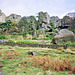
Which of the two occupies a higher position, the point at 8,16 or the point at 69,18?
the point at 8,16

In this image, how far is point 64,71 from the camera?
20.3ft

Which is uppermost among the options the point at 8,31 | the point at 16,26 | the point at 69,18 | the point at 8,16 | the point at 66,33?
the point at 8,16

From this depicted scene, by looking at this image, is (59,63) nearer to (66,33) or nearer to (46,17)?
(66,33)

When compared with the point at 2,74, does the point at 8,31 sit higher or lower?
higher

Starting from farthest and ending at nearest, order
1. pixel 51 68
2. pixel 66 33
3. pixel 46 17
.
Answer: pixel 46 17
pixel 66 33
pixel 51 68

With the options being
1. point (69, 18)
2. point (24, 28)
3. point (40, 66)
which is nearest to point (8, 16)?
point (24, 28)

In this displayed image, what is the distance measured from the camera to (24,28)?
171 feet

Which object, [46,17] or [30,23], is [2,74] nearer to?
[30,23]

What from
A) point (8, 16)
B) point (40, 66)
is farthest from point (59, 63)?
point (8, 16)

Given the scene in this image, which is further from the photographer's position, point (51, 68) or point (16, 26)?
point (16, 26)

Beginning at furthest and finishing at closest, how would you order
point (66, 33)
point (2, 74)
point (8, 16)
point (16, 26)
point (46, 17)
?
point (8, 16), point (46, 17), point (16, 26), point (66, 33), point (2, 74)

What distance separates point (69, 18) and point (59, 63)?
1932 inches

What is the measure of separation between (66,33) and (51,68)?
14.3 m

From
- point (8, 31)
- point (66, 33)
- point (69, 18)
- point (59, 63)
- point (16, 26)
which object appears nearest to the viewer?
point (59, 63)
